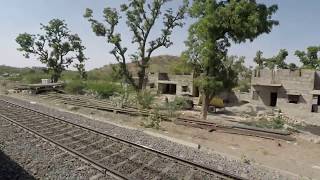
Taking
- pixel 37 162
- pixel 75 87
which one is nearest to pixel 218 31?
pixel 37 162

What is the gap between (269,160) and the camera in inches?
465

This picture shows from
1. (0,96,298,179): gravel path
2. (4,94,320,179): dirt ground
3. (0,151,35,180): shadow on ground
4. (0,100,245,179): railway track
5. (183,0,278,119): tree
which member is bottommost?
(4,94,320,179): dirt ground

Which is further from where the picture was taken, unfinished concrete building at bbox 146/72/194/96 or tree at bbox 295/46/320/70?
tree at bbox 295/46/320/70

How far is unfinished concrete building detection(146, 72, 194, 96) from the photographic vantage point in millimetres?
48062

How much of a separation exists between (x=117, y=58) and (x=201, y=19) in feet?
49.2

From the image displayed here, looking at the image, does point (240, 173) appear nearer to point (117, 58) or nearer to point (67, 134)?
point (67, 134)

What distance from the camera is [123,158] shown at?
10.4 m

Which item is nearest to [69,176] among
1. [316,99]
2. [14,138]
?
[14,138]

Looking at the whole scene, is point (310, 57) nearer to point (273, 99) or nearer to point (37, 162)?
Result: point (273, 99)

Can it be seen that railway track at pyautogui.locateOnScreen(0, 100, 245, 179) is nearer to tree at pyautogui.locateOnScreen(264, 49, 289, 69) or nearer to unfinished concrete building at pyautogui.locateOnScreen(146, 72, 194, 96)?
unfinished concrete building at pyautogui.locateOnScreen(146, 72, 194, 96)

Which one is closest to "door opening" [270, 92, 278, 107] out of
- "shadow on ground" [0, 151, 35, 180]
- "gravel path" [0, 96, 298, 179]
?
"gravel path" [0, 96, 298, 179]

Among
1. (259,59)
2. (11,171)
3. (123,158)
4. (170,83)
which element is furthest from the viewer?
(259,59)

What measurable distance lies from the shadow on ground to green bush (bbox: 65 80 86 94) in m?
33.6

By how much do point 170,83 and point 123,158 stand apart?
40.7 meters
